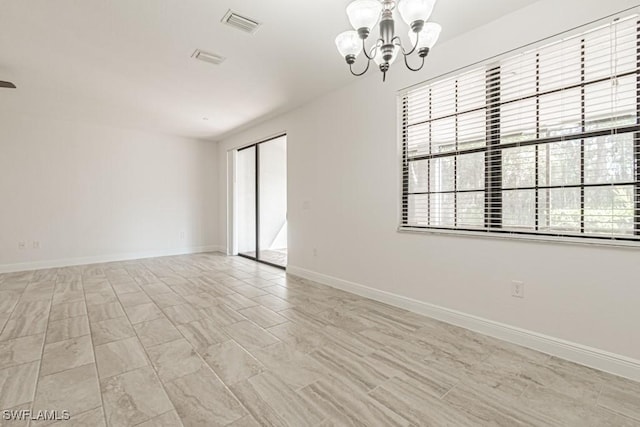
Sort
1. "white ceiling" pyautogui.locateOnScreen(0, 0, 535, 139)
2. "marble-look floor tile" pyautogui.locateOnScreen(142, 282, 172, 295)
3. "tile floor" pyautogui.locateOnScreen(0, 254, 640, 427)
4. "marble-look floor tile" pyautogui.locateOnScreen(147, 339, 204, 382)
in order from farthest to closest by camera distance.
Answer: "marble-look floor tile" pyautogui.locateOnScreen(142, 282, 172, 295) < "white ceiling" pyautogui.locateOnScreen(0, 0, 535, 139) < "marble-look floor tile" pyautogui.locateOnScreen(147, 339, 204, 382) < "tile floor" pyautogui.locateOnScreen(0, 254, 640, 427)

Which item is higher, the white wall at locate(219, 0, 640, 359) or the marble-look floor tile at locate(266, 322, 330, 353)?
the white wall at locate(219, 0, 640, 359)

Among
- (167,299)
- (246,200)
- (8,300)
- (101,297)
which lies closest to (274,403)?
(167,299)

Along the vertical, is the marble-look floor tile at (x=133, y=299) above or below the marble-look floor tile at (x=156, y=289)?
below

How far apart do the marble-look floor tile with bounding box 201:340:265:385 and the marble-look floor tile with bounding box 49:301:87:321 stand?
1.73 meters

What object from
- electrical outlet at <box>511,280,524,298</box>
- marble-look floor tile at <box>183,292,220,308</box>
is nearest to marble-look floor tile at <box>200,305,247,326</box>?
marble-look floor tile at <box>183,292,220,308</box>

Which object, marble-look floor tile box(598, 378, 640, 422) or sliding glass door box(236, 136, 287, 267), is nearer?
marble-look floor tile box(598, 378, 640, 422)

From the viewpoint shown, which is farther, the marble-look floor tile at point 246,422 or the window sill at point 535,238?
the window sill at point 535,238

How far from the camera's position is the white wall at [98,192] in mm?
4820

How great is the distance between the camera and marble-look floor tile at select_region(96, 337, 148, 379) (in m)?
1.97

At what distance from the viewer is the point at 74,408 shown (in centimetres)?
159

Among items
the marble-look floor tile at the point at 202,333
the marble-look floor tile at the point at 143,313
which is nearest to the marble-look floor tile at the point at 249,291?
the marble-look floor tile at the point at 202,333

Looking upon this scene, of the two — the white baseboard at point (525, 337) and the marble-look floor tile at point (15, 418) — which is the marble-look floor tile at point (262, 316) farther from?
the marble-look floor tile at point (15, 418)
